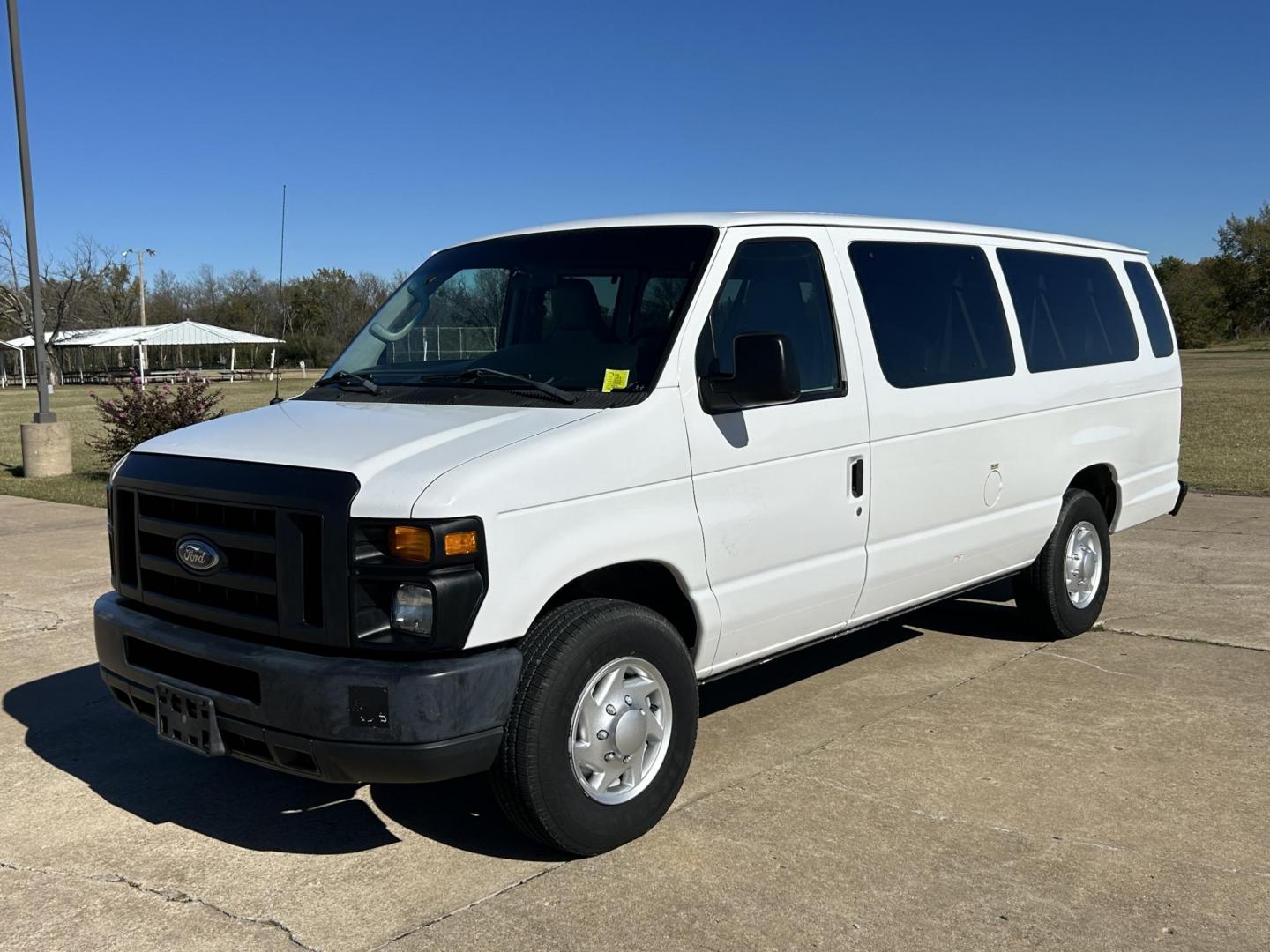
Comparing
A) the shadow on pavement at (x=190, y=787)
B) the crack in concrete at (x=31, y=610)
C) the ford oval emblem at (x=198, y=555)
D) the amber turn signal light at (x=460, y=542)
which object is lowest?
the crack in concrete at (x=31, y=610)

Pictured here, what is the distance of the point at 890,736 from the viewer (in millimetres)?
5273

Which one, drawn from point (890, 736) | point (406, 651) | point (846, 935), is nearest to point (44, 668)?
point (406, 651)

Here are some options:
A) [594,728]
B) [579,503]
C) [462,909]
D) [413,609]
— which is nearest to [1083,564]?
[594,728]

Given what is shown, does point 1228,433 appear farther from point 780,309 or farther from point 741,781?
point 741,781

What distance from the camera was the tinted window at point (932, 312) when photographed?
5.30 meters

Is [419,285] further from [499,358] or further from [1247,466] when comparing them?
[1247,466]

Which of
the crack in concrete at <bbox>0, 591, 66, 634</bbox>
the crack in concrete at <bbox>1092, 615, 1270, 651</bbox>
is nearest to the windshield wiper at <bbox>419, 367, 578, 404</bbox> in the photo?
the crack in concrete at <bbox>0, 591, 66, 634</bbox>

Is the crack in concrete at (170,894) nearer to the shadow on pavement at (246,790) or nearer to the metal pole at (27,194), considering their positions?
the shadow on pavement at (246,790)

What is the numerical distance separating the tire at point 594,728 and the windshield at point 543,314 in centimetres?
89

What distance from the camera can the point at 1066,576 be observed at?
266 inches

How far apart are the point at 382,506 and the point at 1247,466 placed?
1382 cm

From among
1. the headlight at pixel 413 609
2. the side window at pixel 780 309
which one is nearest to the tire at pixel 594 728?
the headlight at pixel 413 609

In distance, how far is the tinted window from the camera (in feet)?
17.4

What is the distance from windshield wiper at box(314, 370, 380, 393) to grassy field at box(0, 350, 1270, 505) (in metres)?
9.55
